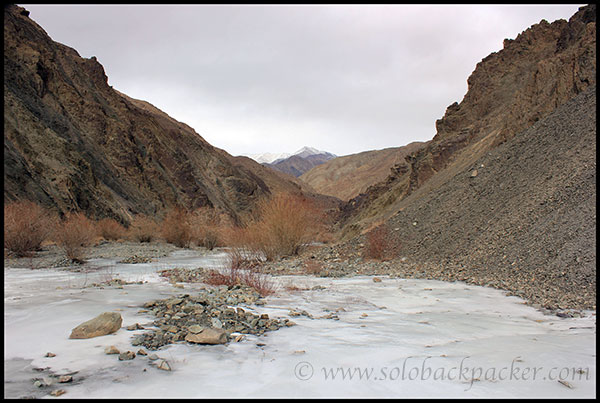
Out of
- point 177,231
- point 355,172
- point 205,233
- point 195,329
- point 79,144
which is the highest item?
point 355,172

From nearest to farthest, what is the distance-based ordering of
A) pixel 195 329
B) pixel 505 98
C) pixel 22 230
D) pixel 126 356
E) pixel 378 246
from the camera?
pixel 126 356
pixel 195 329
pixel 22 230
pixel 378 246
pixel 505 98

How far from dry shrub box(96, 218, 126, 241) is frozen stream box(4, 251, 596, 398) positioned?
16585 millimetres

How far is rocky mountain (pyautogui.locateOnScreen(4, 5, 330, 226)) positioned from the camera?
2188 centimetres

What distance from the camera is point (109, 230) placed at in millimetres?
21234

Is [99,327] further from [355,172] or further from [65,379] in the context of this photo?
[355,172]

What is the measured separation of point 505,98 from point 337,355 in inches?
970

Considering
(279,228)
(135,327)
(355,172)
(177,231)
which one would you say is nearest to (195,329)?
(135,327)

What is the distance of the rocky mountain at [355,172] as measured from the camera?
329 ft

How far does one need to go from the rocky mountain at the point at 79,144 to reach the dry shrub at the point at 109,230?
177cm

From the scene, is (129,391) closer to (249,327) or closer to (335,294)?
(249,327)

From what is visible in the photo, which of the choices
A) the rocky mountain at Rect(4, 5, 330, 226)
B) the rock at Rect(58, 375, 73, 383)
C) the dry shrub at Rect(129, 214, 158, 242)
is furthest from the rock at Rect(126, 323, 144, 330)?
the dry shrub at Rect(129, 214, 158, 242)

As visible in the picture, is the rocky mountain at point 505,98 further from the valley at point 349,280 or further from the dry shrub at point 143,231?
the dry shrub at point 143,231

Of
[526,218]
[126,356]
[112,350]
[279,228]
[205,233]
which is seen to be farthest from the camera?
[205,233]

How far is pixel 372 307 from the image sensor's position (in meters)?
5.66
